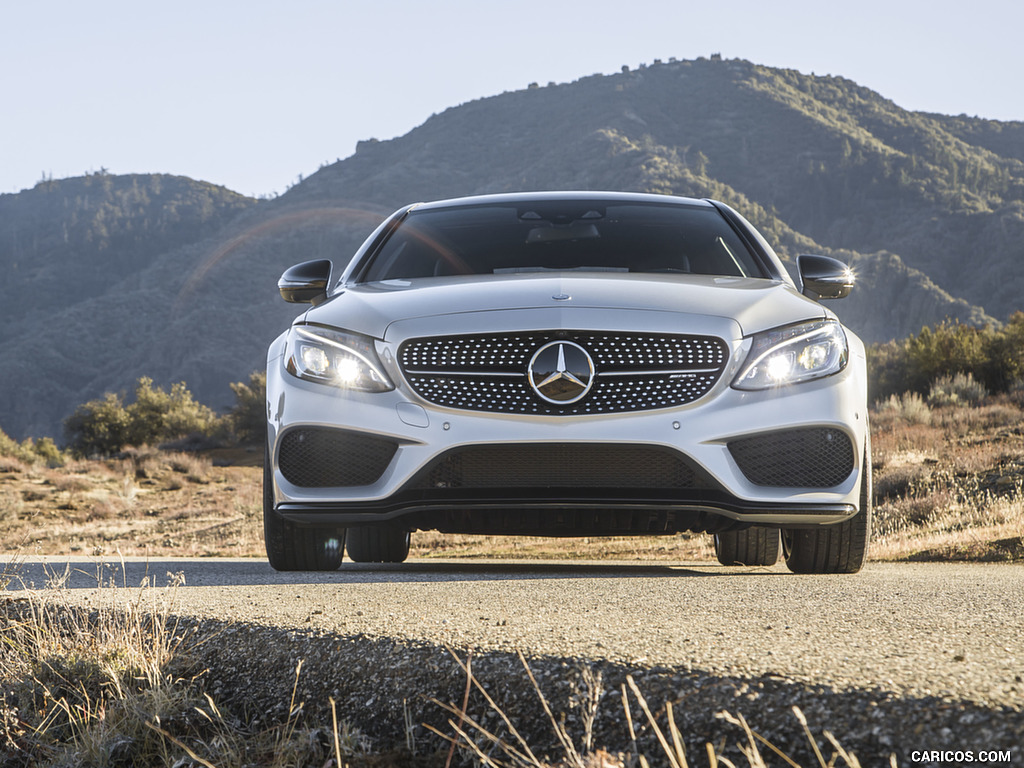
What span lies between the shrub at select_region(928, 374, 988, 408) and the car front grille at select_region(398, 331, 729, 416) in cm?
2043

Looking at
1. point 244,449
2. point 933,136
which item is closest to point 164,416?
point 244,449

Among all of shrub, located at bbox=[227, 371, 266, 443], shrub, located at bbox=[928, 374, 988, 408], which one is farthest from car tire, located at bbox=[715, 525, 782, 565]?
shrub, located at bbox=[227, 371, 266, 443]

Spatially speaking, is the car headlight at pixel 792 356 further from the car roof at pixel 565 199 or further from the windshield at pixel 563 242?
the car roof at pixel 565 199

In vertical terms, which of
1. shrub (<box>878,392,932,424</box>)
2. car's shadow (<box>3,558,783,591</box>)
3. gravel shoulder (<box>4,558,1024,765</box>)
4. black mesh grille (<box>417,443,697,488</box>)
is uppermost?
black mesh grille (<box>417,443,697,488</box>)

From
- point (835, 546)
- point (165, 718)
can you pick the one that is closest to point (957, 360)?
point (835, 546)

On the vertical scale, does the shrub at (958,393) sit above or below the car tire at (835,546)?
below

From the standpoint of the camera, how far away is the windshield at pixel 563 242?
518 centimetres

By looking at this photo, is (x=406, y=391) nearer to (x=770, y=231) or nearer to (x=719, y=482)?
(x=719, y=482)

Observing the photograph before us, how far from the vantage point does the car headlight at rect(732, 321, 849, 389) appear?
381cm

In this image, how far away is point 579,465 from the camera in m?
3.78

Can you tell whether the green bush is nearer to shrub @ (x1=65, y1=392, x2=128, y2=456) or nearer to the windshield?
shrub @ (x1=65, y1=392, x2=128, y2=456)

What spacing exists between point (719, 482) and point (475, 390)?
996 millimetres

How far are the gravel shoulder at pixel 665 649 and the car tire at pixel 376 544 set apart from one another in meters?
1.63

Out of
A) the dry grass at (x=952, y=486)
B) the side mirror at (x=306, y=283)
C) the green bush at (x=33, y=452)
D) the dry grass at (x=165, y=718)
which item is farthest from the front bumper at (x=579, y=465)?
the green bush at (x=33, y=452)
